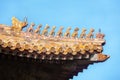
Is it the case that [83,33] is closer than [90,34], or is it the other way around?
[90,34]

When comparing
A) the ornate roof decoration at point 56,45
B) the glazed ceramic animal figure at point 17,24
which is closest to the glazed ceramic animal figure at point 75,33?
the ornate roof decoration at point 56,45

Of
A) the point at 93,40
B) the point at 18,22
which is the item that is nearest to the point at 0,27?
the point at 18,22

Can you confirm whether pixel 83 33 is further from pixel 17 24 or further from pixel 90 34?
pixel 17 24

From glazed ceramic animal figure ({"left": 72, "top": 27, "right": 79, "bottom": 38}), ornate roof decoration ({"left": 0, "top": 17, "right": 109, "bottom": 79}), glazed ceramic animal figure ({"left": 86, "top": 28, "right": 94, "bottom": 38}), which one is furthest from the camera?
glazed ceramic animal figure ({"left": 72, "top": 27, "right": 79, "bottom": 38})

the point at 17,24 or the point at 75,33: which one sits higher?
the point at 17,24

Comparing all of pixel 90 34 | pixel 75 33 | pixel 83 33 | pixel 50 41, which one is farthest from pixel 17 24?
pixel 90 34

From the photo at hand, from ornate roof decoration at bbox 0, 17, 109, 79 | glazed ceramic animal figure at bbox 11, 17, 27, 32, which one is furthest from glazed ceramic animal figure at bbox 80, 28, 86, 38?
glazed ceramic animal figure at bbox 11, 17, 27, 32

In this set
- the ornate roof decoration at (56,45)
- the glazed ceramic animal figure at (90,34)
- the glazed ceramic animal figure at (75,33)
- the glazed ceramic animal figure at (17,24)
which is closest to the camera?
the ornate roof decoration at (56,45)

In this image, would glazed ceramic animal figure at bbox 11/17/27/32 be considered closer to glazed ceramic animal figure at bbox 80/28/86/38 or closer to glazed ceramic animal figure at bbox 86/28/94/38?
glazed ceramic animal figure at bbox 80/28/86/38

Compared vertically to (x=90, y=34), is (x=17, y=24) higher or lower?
higher

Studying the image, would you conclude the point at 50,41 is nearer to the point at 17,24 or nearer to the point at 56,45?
the point at 56,45

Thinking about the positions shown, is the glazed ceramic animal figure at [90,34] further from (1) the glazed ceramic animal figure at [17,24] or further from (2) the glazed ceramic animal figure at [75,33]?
(1) the glazed ceramic animal figure at [17,24]

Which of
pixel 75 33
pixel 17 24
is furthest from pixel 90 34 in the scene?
pixel 17 24
